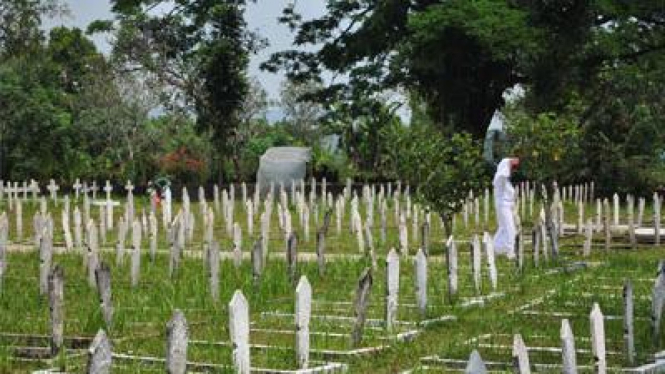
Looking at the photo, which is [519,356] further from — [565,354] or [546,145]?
[546,145]

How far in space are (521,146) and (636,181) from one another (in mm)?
6757

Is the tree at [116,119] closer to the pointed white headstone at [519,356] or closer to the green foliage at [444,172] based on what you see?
the green foliage at [444,172]

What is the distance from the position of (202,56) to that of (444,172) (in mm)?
22544

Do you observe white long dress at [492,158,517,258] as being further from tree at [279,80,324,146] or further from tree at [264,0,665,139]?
tree at [279,80,324,146]

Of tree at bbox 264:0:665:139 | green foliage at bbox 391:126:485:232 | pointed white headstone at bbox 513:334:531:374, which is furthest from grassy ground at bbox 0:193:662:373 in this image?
tree at bbox 264:0:665:139

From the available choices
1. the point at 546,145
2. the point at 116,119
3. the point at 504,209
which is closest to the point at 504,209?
the point at 504,209

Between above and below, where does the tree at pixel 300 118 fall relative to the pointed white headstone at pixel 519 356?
above

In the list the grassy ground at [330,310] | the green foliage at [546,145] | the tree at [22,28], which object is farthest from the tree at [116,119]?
the grassy ground at [330,310]

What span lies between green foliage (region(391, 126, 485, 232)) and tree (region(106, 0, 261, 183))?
55.5 feet

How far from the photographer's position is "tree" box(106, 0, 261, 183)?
41.1 meters

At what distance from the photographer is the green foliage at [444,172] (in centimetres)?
2094

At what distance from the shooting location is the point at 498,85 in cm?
3556

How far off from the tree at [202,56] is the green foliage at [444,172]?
16.9 meters

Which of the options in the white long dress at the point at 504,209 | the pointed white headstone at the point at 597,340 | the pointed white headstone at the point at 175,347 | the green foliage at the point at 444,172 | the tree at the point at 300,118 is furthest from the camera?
the tree at the point at 300,118
